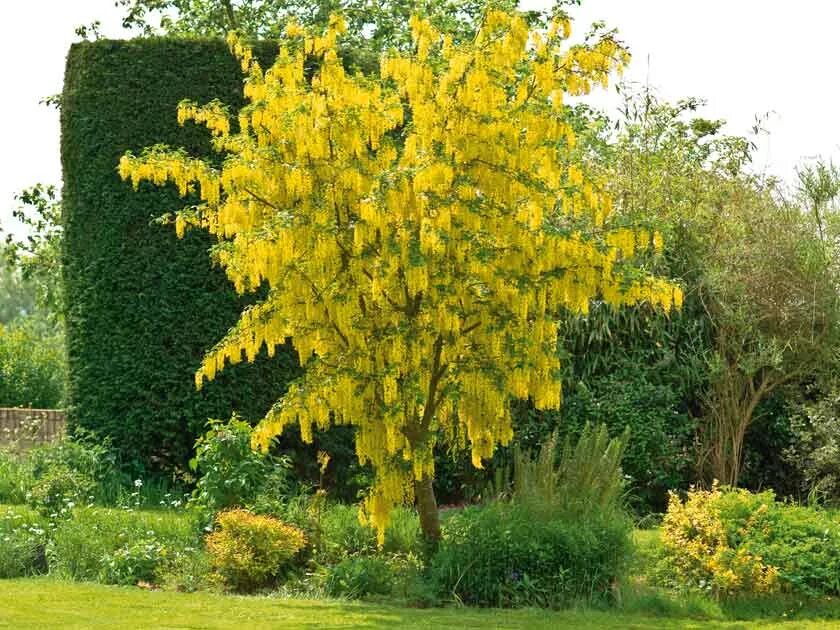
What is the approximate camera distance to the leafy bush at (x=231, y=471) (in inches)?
408

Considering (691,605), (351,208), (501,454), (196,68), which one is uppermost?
(196,68)

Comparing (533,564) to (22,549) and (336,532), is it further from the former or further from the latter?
(22,549)

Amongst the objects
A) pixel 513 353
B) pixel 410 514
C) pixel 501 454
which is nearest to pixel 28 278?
pixel 501 454

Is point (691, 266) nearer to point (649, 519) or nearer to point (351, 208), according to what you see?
point (649, 519)

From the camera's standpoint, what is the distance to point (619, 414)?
1266cm

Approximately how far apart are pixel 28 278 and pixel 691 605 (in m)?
14.3

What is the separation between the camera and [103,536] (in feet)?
33.6

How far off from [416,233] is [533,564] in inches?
98.6

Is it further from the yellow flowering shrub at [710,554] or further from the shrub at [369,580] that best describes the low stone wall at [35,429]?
the yellow flowering shrub at [710,554]

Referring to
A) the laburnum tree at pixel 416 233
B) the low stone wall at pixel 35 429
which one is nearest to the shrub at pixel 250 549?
the laburnum tree at pixel 416 233

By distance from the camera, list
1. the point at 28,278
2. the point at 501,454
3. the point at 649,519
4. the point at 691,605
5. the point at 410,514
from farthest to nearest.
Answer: the point at 28,278
the point at 501,454
the point at 649,519
the point at 410,514
the point at 691,605

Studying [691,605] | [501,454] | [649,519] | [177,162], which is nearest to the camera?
[691,605]

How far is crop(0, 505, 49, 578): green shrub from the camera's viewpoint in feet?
32.6

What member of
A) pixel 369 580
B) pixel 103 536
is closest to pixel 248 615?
pixel 369 580
